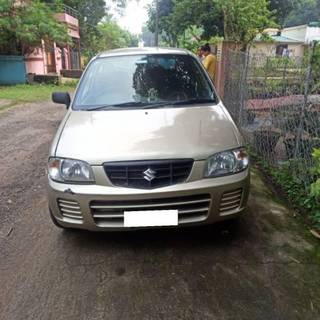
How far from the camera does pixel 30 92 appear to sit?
15352 mm

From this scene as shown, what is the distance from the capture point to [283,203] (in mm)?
4305

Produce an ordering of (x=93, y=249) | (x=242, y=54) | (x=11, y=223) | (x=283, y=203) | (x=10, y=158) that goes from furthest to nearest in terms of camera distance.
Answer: (x=242, y=54)
(x=10, y=158)
(x=283, y=203)
(x=11, y=223)
(x=93, y=249)

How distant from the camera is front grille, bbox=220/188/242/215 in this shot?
310 centimetres

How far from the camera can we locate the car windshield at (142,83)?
3.98 metres

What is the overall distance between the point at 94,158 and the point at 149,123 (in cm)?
71

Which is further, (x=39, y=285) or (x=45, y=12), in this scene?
(x=45, y=12)

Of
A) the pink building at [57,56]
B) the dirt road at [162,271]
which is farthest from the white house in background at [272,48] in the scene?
the pink building at [57,56]

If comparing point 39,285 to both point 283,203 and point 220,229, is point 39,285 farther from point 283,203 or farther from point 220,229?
point 283,203

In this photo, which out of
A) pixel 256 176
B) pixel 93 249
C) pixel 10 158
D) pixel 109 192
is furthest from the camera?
pixel 10 158

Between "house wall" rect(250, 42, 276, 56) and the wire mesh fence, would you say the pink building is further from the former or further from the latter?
the wire mesh fence

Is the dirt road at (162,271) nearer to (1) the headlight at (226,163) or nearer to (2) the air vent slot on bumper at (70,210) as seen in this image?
(2) the air vent slot on bumper at (70,210)

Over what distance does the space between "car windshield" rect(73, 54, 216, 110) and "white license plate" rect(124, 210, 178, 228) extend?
128 cm

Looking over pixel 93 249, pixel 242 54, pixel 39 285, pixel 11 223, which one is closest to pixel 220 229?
pixel 93 249

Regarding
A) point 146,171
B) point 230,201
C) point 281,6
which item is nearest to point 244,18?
point 230,201
